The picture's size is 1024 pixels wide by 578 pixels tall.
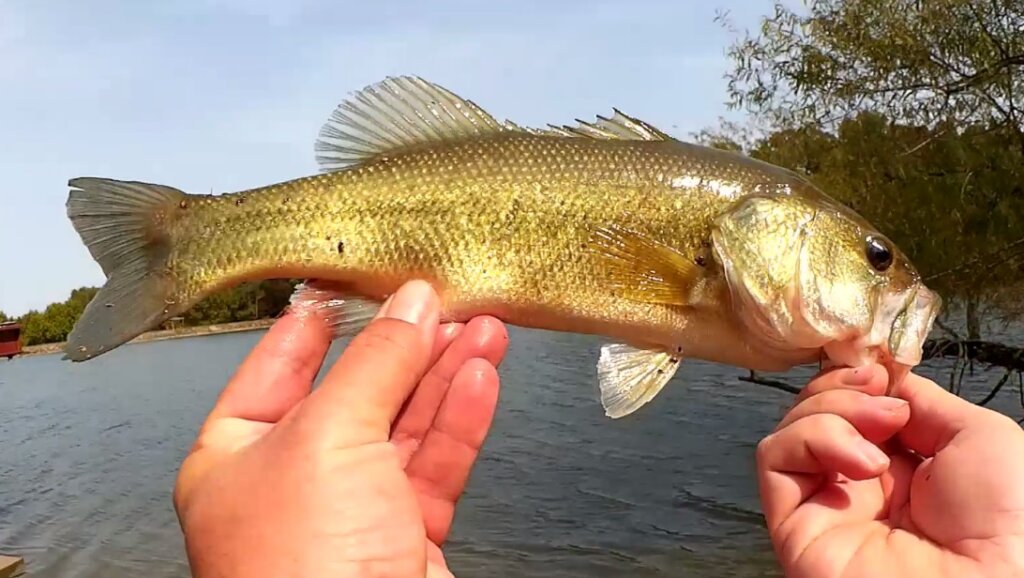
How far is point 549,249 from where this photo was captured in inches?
112

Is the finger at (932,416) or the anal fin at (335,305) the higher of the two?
the anal fin at (335,305)

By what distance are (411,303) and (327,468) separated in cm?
64

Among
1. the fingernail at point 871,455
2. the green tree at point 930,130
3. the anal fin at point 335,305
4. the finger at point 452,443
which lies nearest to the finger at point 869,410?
the fingernail at point 871,455

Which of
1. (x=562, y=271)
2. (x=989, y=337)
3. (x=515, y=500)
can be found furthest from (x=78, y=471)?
(x=562, y=271)

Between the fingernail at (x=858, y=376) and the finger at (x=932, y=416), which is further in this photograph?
the fingernail at (x=858, y=376)

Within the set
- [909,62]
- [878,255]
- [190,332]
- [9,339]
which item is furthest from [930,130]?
[190,332]

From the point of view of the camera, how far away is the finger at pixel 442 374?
2.78 m

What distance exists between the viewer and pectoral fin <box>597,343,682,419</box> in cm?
286

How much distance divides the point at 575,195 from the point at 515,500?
12007mm

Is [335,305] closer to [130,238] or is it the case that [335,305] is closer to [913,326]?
A: [130,238]

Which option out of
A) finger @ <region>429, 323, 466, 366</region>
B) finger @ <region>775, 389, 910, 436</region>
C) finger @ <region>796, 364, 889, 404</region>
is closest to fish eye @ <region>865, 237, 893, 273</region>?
finger @ <region>796, 364, 889, 404</region>

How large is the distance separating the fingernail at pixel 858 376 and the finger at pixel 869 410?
0.06 metres

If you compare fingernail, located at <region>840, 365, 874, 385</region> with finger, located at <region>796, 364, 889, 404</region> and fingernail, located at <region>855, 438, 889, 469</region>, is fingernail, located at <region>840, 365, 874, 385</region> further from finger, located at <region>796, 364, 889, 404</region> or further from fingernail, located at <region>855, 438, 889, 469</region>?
fingernail, located at <region>855, 438, 889, 469</region>

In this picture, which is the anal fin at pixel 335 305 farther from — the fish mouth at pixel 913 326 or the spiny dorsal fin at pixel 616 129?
the fish mouth at pixel 913 326
